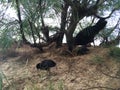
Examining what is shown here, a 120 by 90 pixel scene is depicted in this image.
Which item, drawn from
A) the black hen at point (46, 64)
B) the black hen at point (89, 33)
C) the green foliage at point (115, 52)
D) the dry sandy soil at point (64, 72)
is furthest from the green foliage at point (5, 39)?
the green foliage at point (115, 52)

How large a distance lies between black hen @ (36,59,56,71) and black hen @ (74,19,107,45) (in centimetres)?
52

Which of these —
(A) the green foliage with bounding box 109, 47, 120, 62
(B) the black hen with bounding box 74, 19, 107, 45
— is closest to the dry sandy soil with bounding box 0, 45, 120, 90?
(A) the green foliage with bounding box 109, 47, 120, 62

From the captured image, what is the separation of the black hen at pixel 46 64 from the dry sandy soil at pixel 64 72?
0.17ft

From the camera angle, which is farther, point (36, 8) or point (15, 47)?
point (15, 47)

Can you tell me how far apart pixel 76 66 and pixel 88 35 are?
0.58 m

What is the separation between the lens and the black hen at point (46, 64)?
4.23m

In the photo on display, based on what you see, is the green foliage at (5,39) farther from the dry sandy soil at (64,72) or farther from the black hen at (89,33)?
the black hen at (89,33)

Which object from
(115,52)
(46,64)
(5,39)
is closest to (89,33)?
(115,52)

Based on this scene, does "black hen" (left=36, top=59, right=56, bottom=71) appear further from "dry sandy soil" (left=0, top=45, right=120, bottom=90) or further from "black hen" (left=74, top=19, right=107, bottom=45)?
"black hen" (left=74, top=19, right=107, bottom=45)

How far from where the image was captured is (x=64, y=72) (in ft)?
13.5

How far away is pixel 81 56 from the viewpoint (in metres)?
4.45

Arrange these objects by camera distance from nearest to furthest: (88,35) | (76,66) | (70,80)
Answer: (70,80)
(76,66)
(88,35)

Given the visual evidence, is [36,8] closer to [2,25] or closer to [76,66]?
[2,25]

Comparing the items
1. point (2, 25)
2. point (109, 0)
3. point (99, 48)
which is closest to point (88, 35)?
point (99, 48)
